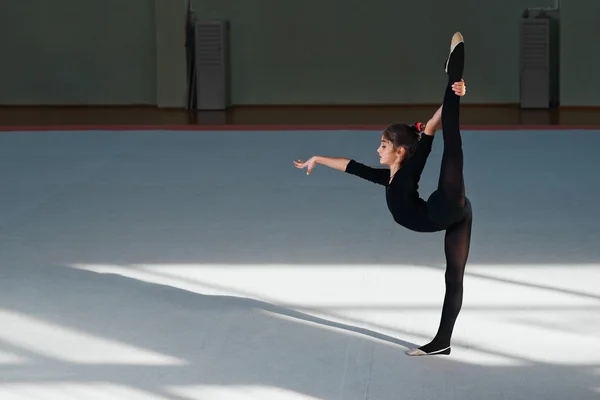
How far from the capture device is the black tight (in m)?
4.20

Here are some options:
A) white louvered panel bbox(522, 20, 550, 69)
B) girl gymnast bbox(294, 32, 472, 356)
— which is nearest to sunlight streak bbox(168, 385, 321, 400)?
girl gymnast bbox(294, 32, 472, 356)

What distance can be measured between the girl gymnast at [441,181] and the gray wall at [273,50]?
Result: 33.1 feet

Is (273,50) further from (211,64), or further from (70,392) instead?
(70,392)

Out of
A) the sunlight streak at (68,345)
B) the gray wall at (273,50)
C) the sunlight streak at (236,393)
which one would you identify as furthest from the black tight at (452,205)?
the gray wall at (273,50)

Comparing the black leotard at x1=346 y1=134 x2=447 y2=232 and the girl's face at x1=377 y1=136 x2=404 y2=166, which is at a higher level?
the girl's face at x1=377 y1=136 x2=404 y2=166

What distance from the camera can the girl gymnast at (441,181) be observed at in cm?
421

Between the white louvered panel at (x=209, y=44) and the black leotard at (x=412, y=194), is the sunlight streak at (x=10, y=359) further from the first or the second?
the white louvered panel at (x=209, y=44)

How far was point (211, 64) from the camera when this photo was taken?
14.1 metres

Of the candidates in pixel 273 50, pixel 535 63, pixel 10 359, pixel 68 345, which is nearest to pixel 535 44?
pixel 535 63

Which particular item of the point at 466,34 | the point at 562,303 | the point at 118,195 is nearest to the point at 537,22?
the point at 466,34

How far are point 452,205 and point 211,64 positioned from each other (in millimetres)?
10167

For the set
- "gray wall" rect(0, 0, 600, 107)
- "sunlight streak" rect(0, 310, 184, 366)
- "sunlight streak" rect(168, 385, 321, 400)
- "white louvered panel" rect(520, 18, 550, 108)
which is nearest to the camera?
"sunlight streak" rect(168, 385, 321, 400)

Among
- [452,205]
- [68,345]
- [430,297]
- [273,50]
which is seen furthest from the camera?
[273,50]

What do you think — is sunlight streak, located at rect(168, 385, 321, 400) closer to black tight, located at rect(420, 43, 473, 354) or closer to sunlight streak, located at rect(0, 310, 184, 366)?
sunlight streak, located at rect(0, 310, 184, 366)
